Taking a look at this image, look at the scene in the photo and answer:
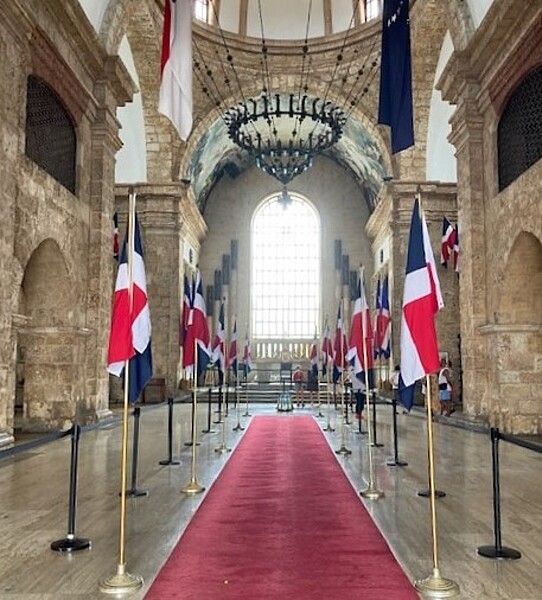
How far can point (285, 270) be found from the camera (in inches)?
1210

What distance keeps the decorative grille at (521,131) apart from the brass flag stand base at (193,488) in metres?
7.27

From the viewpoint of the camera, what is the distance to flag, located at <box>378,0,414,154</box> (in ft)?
26.2

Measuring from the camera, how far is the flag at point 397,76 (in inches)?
314

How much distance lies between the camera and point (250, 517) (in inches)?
229

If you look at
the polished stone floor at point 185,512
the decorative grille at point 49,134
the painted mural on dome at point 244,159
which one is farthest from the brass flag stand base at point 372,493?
the painted mural on dome at point 244,159

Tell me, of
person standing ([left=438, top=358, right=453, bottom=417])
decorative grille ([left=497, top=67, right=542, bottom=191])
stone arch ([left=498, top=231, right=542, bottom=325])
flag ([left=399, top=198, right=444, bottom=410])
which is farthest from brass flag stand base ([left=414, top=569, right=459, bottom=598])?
person standing ([left=438, top=358, right=453, bottom=417])

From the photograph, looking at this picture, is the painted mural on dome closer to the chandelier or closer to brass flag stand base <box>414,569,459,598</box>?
the chandelier

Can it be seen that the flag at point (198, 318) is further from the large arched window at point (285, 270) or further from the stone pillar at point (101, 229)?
the large arched window at point (285, 270)

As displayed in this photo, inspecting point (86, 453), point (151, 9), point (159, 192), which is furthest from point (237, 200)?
point (86, 453)

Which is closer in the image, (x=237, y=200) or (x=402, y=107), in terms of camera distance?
(x=402, y=107)

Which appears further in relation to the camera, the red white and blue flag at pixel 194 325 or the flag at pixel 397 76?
the red white and blue flag at pixel 194 325

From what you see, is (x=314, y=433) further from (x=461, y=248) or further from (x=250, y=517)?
(x=250, y=517)

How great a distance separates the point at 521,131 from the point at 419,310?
7.78m

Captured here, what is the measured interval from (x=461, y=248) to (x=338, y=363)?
383cm
